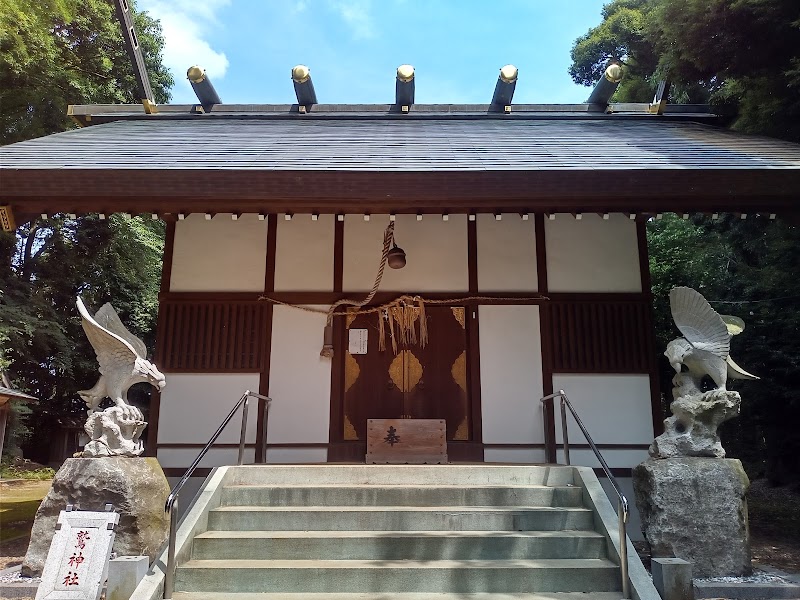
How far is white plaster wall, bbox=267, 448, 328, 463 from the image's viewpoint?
6801mm

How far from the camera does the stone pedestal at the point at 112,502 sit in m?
4.76

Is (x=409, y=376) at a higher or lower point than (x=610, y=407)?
higher

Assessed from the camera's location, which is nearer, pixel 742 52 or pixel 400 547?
pixel 400 547

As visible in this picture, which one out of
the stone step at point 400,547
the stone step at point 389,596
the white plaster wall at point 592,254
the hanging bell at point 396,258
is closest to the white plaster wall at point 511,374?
the white plaster wall at point 592,254

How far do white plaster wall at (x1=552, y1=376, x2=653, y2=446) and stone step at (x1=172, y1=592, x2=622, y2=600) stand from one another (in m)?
2.84

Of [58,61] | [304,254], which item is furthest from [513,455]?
[58,61]

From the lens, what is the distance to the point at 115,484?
15.8 feet

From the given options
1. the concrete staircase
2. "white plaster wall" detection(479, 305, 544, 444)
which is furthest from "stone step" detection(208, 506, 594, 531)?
"white plaster wall" detection(479, 305, 544, 444)

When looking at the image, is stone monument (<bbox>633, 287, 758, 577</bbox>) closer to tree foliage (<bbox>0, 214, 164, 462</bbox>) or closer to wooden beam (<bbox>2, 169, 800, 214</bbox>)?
wooden beam (<bbox>2, 169, 800, 214</bbox>)

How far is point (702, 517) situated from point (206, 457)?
5.20 metres

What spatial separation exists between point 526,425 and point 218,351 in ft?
12.6

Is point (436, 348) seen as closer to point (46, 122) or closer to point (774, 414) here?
point (774, 414)

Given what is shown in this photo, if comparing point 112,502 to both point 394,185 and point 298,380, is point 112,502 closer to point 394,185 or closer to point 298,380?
point 298,380

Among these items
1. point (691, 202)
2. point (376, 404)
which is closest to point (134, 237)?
point (376, 404)
